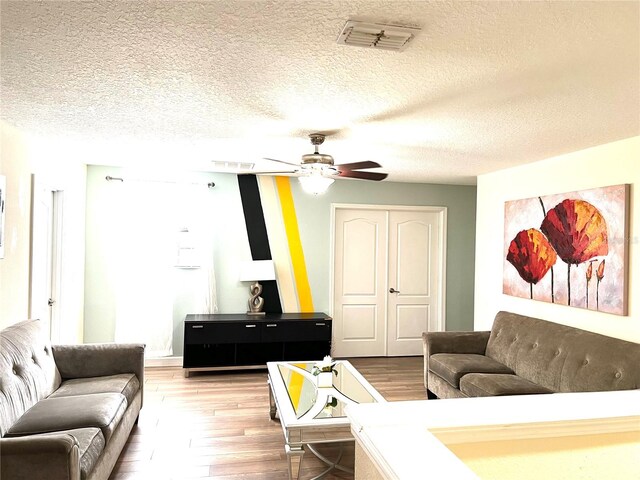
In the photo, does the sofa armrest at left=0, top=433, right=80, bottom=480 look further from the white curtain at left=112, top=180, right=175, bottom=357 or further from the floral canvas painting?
the floral canvas painting

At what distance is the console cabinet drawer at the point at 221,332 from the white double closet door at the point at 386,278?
1247 mm

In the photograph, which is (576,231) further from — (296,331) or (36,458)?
(36,458)

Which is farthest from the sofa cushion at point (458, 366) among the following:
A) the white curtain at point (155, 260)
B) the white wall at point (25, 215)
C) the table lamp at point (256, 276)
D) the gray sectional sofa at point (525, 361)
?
the white wall at point (25, 215)

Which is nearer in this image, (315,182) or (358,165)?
(358,165)

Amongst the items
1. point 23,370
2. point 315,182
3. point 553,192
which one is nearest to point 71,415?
point 23,370

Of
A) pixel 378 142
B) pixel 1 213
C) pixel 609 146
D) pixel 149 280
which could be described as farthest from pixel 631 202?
pixel 149 280

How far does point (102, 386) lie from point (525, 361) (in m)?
3.34

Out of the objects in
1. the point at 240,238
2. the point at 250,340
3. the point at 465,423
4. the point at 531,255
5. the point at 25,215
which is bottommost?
the point at 250,340

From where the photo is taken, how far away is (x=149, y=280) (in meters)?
5.38

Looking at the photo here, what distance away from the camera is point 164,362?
5.45m

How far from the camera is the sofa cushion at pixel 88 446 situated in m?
2.27

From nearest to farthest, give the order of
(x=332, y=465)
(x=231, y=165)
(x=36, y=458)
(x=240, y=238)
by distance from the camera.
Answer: (x=36, y=458) < (x=332, y=465) < (x=231, y=165) < (x=240, y=238)

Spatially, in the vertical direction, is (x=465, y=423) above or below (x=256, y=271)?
below

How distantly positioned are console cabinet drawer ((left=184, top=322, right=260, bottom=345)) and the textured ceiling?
2173 mm
